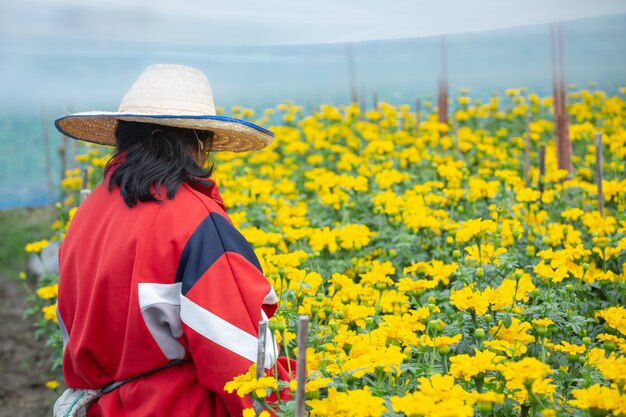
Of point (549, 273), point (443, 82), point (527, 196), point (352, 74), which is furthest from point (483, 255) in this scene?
point (352, 74)

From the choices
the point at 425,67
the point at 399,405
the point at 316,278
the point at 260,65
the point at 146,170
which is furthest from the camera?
the point at 425,67

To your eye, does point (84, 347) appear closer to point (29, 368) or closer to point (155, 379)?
point (155, 379)

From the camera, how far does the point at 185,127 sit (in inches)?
72.4

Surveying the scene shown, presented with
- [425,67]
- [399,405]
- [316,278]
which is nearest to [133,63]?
[425,67]

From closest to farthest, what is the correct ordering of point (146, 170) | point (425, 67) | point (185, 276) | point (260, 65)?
point (185, 276) → point (146, 170) → point (260, 65) → point (425, 67)

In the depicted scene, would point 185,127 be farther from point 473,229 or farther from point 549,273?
point 549,273

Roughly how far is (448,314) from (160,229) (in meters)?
1.08

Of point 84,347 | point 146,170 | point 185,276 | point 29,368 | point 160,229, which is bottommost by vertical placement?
point 29,368

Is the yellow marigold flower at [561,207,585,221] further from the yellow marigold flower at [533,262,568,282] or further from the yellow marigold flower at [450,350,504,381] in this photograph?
the yellow marigold flower at [450,350,504,381]

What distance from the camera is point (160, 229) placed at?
1.63 metres

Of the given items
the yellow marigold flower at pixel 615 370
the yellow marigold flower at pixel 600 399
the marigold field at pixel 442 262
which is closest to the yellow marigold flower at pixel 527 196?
the marigold field at pixel 442 262

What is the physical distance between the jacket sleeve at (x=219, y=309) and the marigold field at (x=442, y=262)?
0.09 m

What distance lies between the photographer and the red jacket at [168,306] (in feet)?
5.20

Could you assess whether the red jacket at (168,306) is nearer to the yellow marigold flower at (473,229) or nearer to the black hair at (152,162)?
the black hair at (152,162)
